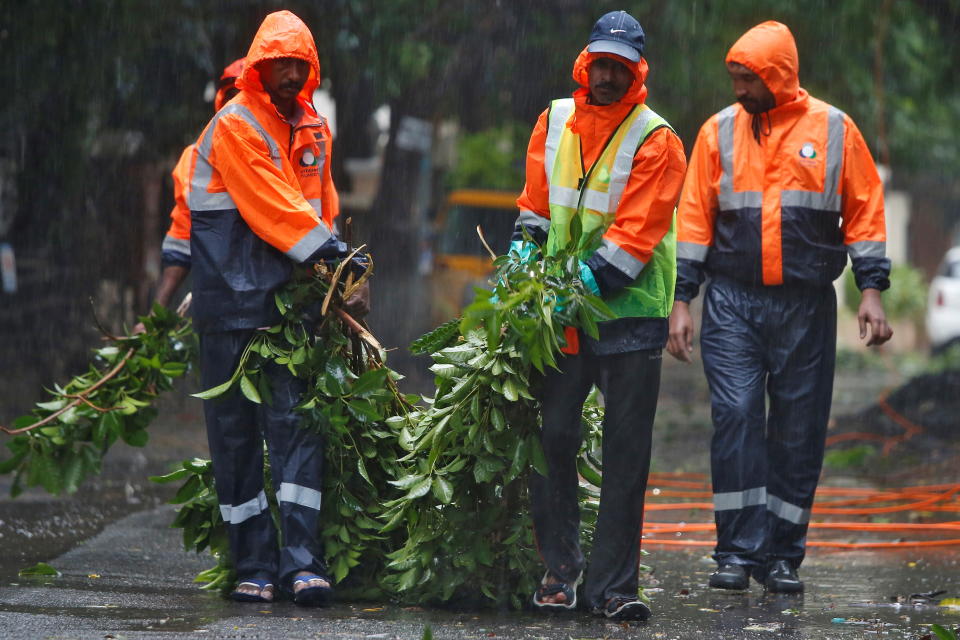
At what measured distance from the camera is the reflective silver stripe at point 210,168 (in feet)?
16.9

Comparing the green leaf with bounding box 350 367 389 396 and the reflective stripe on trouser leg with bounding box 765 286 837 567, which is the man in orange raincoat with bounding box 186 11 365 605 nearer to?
the green leaf with bounding box 350 367 389 396

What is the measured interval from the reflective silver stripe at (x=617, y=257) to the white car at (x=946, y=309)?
17.4m

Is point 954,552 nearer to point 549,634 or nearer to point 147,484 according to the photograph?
point 549,634

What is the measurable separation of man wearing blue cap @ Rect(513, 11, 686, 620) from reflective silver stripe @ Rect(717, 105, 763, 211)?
1039mm

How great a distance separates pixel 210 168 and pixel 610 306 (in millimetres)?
1463

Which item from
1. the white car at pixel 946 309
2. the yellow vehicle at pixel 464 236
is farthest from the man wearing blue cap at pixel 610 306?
the white car at pixel 946 309

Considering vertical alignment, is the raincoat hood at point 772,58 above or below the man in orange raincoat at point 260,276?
above

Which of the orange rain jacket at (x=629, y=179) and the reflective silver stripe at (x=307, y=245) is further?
the reflective silver stripe at (x=307, y=245)

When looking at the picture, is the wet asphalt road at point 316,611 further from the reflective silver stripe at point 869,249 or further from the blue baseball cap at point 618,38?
the blue baseball cap at point 618,38

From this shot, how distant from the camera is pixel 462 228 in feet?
70.4

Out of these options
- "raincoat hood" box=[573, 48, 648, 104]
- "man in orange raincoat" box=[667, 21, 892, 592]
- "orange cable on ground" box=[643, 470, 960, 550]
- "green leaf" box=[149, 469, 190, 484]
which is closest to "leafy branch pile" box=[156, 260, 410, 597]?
"green leaf" box=[149, 469, 190, 484]

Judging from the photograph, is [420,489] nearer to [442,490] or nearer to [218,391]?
[442,490]

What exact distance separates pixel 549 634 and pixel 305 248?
4.96ft

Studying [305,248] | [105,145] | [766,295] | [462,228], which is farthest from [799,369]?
[462,228]
